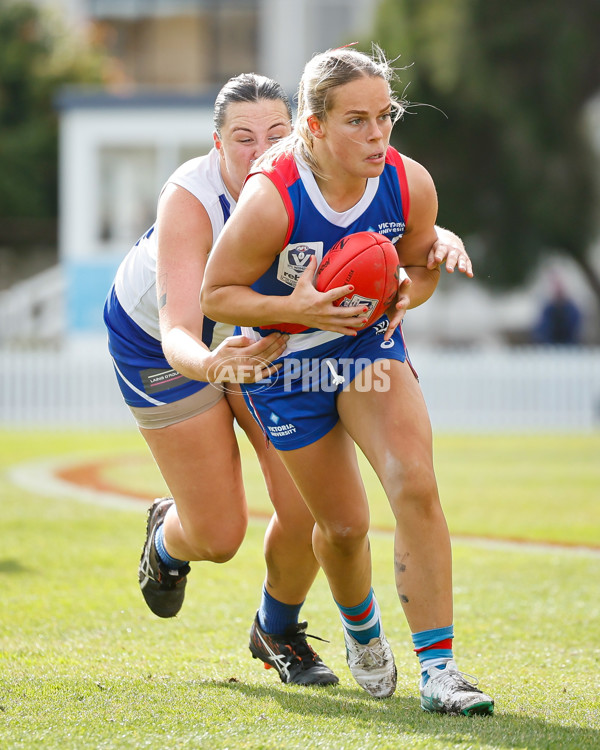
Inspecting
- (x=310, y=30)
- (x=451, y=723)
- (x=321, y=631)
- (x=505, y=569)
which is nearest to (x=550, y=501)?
(x=505, y=569)

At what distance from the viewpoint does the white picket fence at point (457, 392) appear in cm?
1952

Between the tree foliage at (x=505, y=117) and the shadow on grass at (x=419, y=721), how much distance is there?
1943 cm

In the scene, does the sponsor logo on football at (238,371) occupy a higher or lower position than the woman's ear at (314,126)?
lower

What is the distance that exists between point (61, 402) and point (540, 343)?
10.3 metres

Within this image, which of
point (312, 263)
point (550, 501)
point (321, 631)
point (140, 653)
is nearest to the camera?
point (312, 263)

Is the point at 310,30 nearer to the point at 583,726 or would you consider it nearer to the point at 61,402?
the point at 61,402

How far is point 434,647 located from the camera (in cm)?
391

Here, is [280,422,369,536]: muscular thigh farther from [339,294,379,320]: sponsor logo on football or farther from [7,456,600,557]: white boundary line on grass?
[7,456,600,557]: white boundary line on grass

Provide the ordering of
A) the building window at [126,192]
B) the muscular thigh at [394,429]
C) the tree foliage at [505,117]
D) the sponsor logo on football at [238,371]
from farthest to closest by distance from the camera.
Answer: the building window at [126,192] → the tree foliage at [505,117] → the muscular thigh at [394,429] → the sponsor logo on football at [238,371]

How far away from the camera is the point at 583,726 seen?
3.68m

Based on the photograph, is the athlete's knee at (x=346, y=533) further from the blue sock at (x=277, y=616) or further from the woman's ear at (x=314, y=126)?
the woman's ear at (x=314, y=126)

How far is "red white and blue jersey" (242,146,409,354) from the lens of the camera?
12.7 feet

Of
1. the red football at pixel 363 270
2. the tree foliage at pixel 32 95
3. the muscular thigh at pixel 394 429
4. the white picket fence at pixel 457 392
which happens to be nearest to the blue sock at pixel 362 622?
Result: the muscular thigh at pixel 394 429

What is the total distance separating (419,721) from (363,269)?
1.55m
